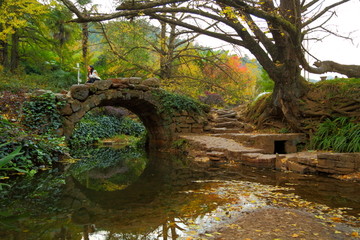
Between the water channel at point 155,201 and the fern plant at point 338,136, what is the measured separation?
1.40 m

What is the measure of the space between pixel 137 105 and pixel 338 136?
22.7ft

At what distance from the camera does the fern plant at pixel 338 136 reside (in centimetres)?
616

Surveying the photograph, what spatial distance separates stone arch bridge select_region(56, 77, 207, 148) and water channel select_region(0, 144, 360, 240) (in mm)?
2776

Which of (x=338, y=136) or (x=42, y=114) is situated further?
(x=42, y=114)

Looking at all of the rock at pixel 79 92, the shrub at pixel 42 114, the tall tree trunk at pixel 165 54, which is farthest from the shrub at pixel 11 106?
the tall tree trunk at pixel 165 54

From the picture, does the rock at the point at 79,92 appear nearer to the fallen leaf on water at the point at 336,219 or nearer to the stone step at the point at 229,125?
the stone step at the point at 229,125

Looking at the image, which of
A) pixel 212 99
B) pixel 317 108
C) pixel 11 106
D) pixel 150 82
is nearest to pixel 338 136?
pixel 317 108

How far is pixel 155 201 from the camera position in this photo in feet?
12.8

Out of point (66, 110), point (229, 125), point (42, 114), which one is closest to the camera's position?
point (42, 114)

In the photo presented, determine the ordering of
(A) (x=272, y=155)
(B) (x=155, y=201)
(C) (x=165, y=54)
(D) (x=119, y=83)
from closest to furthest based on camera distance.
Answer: (B) (x=155, y=201) < (A) (x=272, y=155) < (D) (x=119, y=83) < (C) (x=165, y=54)

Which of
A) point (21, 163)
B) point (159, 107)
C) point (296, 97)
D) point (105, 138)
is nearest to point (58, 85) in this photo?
point (105, 138)

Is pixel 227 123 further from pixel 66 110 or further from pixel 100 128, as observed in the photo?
pixel 100 128

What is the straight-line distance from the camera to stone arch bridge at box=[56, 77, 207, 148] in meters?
8.51

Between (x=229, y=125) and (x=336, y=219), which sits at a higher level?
(x=229, y=125)
